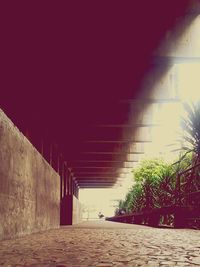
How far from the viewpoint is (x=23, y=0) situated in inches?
263

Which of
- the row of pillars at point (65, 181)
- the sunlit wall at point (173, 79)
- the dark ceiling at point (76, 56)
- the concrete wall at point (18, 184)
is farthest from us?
the row of pillars at point (65, 181)

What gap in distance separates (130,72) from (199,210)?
3425 mm

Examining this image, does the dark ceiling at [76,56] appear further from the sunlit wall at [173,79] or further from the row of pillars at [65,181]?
the row of pillars at [65,181]

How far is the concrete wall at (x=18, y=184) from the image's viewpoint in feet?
17.9

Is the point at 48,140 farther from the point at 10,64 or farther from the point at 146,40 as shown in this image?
the point at 146,40

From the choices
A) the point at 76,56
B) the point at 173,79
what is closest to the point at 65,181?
the point at 173,79

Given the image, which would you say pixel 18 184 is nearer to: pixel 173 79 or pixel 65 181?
pixel 173 79

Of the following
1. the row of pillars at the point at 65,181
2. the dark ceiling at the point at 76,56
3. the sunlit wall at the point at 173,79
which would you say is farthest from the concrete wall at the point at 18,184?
the row of pillars at the point at 65,181

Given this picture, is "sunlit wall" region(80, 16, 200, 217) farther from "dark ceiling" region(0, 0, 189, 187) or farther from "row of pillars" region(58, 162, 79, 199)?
"row of pillars" region(58, 162, 79, 199)

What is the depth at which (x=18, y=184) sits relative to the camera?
6277mm

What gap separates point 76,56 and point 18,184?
3202 millimetres

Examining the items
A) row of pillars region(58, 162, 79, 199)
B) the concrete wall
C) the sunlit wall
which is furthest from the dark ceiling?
row of pillars region(58, 162, 79, 199)

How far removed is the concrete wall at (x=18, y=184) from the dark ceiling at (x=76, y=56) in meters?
2.00

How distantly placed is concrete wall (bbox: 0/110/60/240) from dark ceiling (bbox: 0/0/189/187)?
78.7 inches
